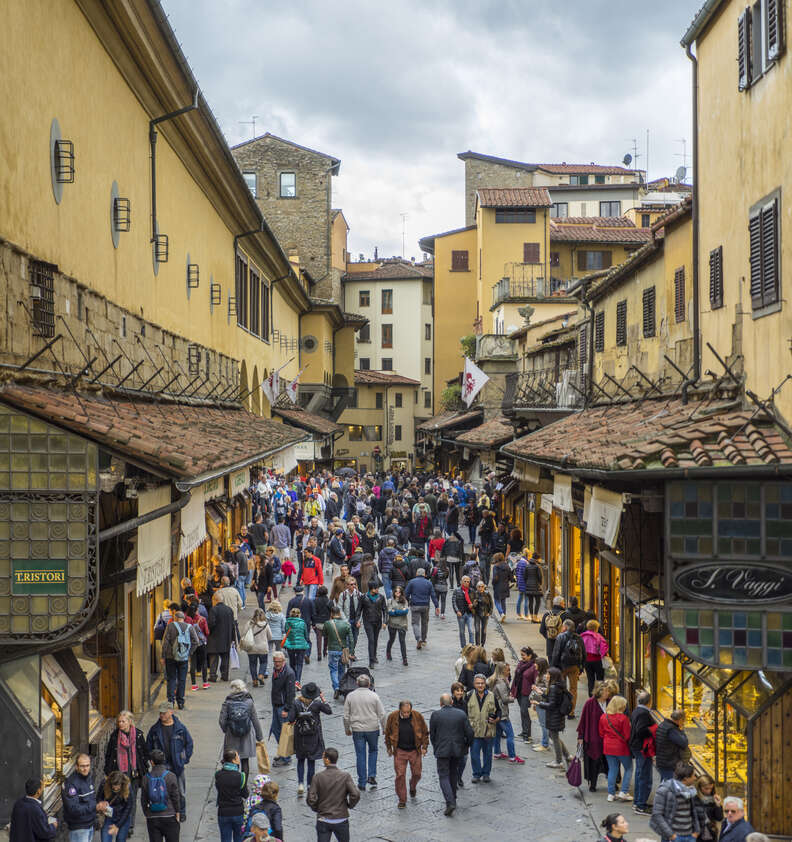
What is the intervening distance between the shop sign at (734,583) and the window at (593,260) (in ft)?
152

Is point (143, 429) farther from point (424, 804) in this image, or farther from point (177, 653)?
point (424, 804)

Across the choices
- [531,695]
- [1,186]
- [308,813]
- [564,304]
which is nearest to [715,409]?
[531,695]

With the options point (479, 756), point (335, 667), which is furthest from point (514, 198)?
point (479, 756)

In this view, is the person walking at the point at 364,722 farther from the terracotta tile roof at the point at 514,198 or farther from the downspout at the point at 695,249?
the terracotta tile roof at the point at 514,198

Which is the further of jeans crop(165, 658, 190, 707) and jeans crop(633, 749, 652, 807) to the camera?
jeans crop(165, 658, 190, 707)

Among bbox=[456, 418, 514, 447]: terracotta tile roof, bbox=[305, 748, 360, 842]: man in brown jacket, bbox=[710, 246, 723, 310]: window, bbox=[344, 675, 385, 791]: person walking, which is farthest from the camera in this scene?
bbox=[456, 418, 514, 447]: terracotta tile roof

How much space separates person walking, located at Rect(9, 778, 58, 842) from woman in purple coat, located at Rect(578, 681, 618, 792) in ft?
19.8

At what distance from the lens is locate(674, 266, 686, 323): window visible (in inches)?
589

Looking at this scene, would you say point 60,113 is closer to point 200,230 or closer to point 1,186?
point 1,186

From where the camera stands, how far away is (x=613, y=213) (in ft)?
239

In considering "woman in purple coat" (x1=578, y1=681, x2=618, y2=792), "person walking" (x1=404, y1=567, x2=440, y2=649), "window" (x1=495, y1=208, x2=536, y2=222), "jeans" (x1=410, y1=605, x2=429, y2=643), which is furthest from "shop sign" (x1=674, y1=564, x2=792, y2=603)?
"window" (x1=495, y1=208, x2=536, y2=222)

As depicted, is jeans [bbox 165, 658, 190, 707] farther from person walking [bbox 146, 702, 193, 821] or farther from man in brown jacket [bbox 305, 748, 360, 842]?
man in brown jacket [bbox 305, 748, 360, 842]

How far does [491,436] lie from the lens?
32.0m

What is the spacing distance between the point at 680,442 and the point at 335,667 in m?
7.39
